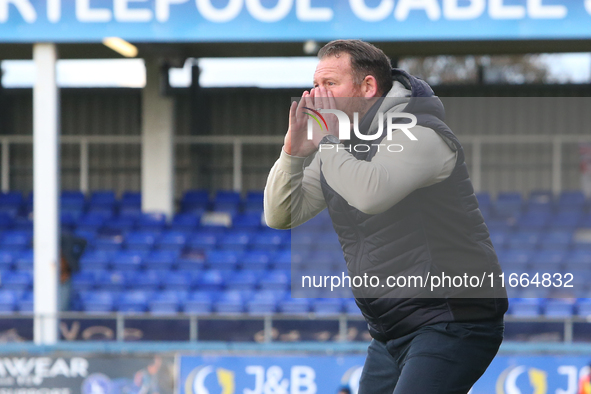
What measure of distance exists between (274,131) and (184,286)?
6.07m

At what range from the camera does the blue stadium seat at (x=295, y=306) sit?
862 centimetres

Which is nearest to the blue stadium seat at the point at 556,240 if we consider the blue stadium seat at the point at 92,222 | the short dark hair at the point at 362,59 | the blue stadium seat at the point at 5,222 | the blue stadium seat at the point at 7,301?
the blue stadium seat at the point at 92,222

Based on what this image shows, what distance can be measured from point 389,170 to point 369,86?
0.34 meters

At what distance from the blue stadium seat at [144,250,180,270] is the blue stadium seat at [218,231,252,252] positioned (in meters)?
0.70

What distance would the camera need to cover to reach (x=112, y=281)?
31.9 feet

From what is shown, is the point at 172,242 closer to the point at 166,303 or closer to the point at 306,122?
the point at 166,303

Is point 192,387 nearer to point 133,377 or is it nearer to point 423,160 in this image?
point 133,377

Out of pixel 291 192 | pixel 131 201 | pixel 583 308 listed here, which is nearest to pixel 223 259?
pixel 131 201

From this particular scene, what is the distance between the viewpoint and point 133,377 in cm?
759

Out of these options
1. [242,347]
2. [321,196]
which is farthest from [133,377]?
[321,196]

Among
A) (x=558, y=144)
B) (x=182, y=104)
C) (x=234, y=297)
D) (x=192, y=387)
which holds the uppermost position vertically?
(x=182, y=104)

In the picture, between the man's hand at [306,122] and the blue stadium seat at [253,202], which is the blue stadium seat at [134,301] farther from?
the man's hand at [306,122]

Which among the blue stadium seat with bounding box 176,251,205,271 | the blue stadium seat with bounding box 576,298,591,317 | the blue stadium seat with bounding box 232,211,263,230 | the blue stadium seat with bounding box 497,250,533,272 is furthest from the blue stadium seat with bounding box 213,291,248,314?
the blue stadium seat with bounding box 576,298,591,317

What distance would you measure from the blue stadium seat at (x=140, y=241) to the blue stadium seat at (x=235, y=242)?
103 centimetres
